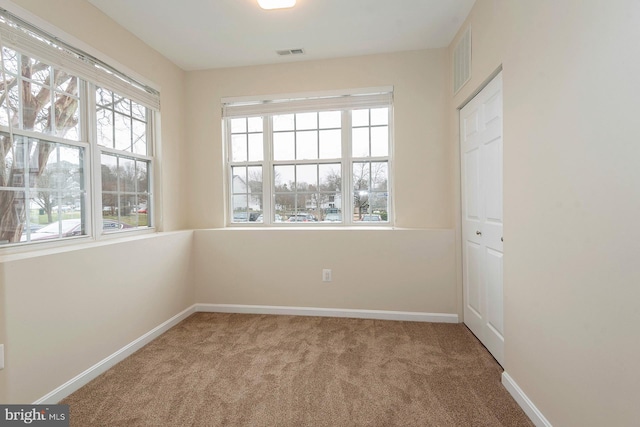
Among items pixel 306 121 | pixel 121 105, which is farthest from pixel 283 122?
pixel 121 105

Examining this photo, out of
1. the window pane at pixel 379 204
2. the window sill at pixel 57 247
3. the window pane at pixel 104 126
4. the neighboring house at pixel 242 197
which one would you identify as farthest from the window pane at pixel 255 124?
the window sill at pixel 57 247

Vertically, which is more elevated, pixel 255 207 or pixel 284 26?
pixel 284 26

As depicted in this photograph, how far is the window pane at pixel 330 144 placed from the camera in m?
3.54

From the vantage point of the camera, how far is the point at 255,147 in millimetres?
3693

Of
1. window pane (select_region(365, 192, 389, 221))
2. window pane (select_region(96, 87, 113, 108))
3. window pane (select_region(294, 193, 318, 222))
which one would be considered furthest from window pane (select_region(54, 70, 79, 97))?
window pane (select_region(365, 192, 389, 221))

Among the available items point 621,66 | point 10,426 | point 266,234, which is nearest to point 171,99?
point 266,234

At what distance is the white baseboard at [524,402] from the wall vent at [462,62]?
229 cm

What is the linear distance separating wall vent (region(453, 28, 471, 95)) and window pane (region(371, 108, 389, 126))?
0.72 metres

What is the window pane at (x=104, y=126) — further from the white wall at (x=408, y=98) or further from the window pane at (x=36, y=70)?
the white wall at (x=408, y=98)

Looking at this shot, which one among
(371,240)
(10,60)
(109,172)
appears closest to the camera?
(10,60)

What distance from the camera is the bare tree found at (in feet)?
6.14

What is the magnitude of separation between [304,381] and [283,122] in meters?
2.70

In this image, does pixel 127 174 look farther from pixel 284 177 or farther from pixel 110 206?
pixel 284 177

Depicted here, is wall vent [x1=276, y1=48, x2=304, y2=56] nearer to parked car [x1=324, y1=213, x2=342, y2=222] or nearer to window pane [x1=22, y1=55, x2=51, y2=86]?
parked car [x1=324, y1=213, x2=342, y2=222]
